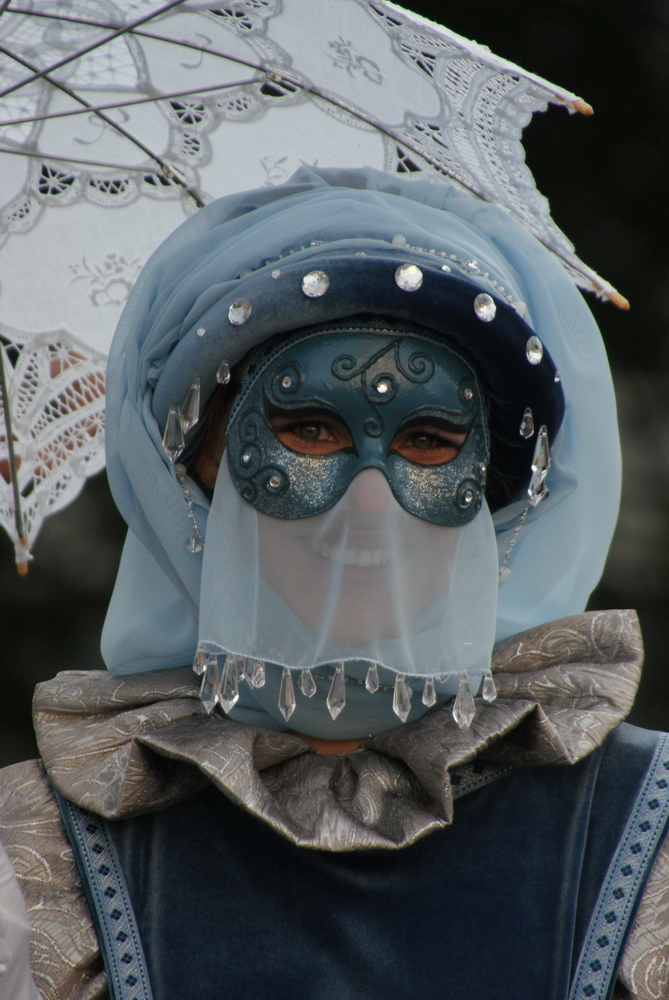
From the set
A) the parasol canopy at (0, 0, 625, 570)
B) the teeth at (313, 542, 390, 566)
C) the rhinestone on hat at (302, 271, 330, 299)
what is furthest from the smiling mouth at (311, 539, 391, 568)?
the parasol canopy at (0, 0, 625, 570)

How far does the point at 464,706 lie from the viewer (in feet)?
5.44

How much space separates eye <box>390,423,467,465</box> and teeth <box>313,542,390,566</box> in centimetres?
16

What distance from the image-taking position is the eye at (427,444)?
1.76 m

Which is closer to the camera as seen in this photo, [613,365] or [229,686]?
[229,686]

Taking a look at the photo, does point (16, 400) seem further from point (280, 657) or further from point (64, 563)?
point (64, 563)

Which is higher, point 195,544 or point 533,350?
point 533,350

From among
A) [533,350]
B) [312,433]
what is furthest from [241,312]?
[533,350]

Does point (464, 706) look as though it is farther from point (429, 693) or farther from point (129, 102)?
point (129, 102)

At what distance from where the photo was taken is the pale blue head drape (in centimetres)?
189

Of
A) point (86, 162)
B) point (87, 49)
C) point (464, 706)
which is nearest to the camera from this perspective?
point (464, 706)

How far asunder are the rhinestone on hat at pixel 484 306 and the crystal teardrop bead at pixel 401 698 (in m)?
0.53

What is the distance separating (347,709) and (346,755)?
0.07 metres

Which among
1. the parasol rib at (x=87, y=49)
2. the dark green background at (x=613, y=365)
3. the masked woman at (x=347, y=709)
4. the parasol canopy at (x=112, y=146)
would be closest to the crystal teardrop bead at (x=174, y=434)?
the masked woman at (x=347, y=709)

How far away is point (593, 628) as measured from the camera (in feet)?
6.13
